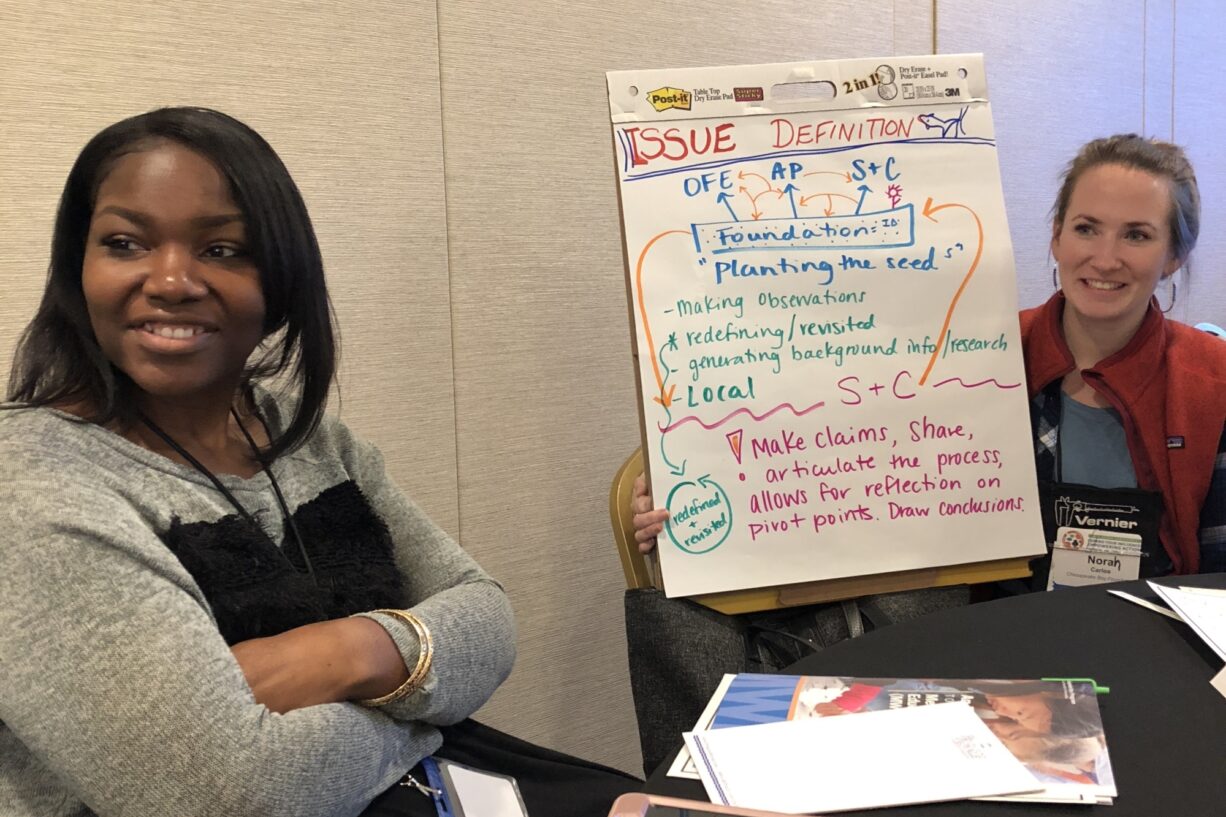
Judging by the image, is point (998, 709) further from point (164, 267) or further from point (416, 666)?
point (164, 267)

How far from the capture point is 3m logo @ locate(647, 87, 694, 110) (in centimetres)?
159

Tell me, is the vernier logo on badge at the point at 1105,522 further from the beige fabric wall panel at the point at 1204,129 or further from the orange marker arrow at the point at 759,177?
the beige fabric wall panel at the point at 1204,129

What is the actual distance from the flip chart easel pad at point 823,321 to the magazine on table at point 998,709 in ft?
1.52

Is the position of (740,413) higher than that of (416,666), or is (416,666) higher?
(740,413)

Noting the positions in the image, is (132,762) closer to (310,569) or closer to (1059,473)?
(310,569)

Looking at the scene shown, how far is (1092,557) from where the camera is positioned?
5.47 feet

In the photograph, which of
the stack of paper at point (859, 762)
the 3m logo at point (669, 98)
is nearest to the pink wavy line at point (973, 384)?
A: the 3m logo at point (669, 98)

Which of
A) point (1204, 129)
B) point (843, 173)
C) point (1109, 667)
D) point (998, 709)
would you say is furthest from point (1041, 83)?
point (998, 709)

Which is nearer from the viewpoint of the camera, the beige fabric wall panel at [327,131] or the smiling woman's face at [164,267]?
the smiling woman's face at [164,267]

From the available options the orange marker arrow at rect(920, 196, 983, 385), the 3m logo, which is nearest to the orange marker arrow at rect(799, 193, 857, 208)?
the orange marker arrow at rect(920, 196, 983, 385)

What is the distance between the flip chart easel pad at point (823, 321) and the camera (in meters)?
1.55

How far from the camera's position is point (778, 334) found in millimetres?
1604

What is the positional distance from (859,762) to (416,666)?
0.50m

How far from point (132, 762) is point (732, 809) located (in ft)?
1.81
